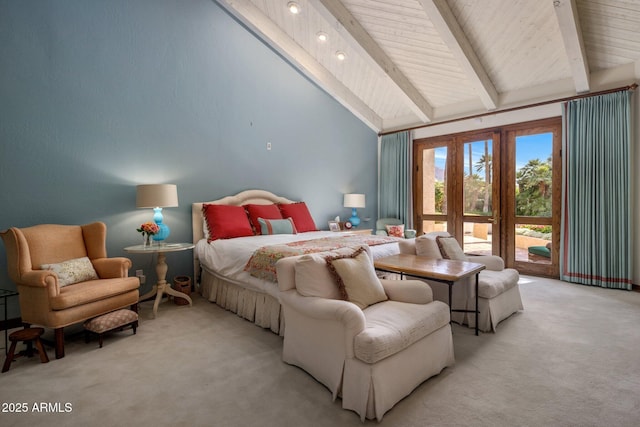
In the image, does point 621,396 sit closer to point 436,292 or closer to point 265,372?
point 436,292

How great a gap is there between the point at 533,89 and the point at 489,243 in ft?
7.87

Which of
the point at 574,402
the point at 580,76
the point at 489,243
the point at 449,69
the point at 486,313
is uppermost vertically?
the point at 449,69

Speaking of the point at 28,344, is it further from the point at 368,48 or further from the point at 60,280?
the point at 368,48

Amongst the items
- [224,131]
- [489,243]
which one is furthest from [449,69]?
[224,131]

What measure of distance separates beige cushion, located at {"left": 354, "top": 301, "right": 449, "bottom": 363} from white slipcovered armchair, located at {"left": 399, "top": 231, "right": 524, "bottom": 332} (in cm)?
85

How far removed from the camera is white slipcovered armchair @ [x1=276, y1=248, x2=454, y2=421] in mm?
1718

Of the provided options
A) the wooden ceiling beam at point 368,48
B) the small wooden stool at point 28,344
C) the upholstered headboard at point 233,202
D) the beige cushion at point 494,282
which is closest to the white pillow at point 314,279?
the beige cushion at point 494,282

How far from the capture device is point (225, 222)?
3961mm

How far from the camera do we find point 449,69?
4750 mm

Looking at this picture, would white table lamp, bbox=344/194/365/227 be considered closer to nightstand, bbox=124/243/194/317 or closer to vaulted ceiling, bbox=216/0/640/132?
vaulted ceiling, bbox=216/0/640/132

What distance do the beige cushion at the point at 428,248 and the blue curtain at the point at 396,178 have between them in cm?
325

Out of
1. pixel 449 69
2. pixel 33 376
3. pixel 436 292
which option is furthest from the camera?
pixel 449 69

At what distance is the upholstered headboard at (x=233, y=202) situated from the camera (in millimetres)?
4141

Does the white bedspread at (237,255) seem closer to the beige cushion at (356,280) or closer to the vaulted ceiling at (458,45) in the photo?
the beige cushion at (356,280)
